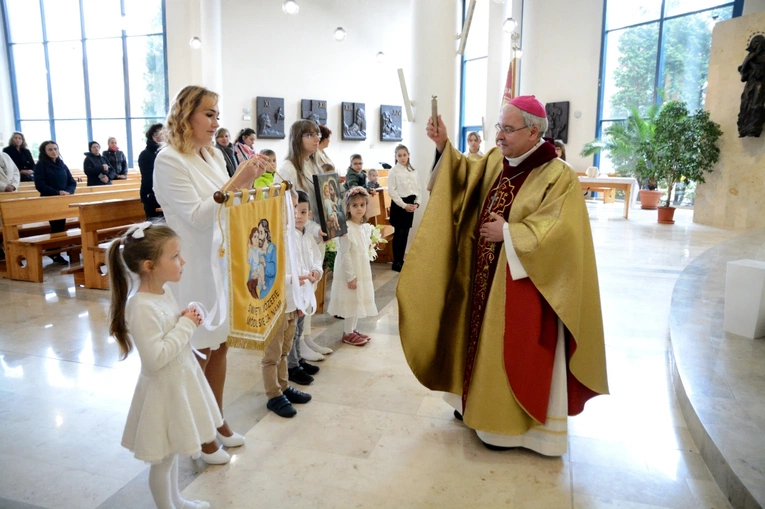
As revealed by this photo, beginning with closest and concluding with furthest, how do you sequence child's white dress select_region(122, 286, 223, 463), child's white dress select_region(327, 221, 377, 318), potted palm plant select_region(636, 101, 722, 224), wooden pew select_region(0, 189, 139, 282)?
1. child's white dress select_region(122, 286, 223, 463)
2. child's white dress select_region(327, 221, 377, 318)
3. wooden pew select_region(0, 189, 139, 282)
4. potted palm plant select_region(636, 101, 722, 224)

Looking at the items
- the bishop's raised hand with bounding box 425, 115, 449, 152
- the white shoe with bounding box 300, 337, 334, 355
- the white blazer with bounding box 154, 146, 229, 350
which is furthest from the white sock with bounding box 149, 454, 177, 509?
the white shoe with bounding box 300, 337, 334, 355

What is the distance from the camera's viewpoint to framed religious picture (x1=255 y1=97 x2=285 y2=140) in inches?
502

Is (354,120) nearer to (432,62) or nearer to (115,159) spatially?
(115,159)

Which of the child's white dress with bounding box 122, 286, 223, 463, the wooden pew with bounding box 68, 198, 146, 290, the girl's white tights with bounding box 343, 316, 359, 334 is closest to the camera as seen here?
the child's white dress with bounding box 122, 286, 223, 463

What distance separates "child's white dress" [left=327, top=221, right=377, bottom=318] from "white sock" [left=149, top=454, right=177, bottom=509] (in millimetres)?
2130

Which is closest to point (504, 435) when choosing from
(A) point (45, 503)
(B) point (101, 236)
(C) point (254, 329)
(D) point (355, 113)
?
(C) point (254, 329)

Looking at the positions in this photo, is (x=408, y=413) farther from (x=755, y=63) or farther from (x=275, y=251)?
(x=755, y=63)

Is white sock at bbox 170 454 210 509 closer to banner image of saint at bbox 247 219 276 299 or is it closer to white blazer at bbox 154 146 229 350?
white blazer at bbox 154 146 229 350

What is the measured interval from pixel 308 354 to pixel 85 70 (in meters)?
15.2

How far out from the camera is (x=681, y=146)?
9938 millimetres

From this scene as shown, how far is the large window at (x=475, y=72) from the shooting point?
1550 centimetres

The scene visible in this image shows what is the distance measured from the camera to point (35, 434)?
9.03ft

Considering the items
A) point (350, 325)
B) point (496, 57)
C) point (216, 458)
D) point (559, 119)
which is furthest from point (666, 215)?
point (216, 458)

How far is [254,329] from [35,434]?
53.3 inches
